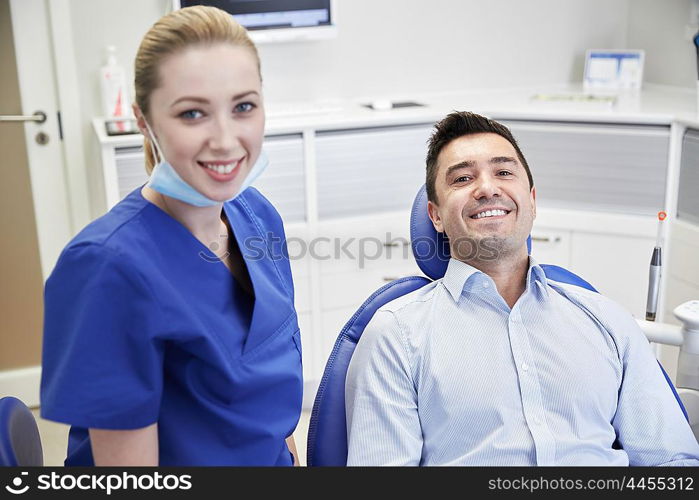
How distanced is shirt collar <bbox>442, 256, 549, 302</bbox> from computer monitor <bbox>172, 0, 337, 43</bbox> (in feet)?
4.98

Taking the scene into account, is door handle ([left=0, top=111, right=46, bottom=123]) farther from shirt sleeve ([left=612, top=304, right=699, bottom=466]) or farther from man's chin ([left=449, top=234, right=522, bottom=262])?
shirt sleeve ([left=612, top=304, right=699, bottom=466])

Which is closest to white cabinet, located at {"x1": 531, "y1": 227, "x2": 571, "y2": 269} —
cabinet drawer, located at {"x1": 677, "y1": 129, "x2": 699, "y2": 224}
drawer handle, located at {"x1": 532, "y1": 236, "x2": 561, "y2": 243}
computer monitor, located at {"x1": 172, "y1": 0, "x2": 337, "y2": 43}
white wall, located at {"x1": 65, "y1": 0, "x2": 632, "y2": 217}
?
drawer handle, located at {"x1": 532, "y1": 236, "x2": 561, "y2": 243}

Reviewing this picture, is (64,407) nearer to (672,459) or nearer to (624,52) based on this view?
(672,459)

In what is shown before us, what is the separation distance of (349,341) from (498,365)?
0.30 metres

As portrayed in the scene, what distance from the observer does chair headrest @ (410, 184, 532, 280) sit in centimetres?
173

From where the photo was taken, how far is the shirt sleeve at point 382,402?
1.46m

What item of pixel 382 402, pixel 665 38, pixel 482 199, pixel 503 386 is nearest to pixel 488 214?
pixel 482 199

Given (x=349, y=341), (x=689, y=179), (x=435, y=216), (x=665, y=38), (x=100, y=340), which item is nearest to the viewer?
(x=100, y=340)

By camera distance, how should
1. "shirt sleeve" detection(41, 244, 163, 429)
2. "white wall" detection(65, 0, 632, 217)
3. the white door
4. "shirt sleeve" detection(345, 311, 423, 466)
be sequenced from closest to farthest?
"shirt sleeve" detection(41, 244, 163, 429) < "shirt sleeve" detection(345, 311, 423, 466) < the white door < "white wall" detection(65, 0, 632, 217)

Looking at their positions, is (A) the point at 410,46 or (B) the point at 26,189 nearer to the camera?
(B) the point at 26,189

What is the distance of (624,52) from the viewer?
11.2 feet

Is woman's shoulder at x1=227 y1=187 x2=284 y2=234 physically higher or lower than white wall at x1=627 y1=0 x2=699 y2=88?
lower

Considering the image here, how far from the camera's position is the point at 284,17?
9.52ft

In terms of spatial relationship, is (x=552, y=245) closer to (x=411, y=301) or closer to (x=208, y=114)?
(x=411, y=301)
